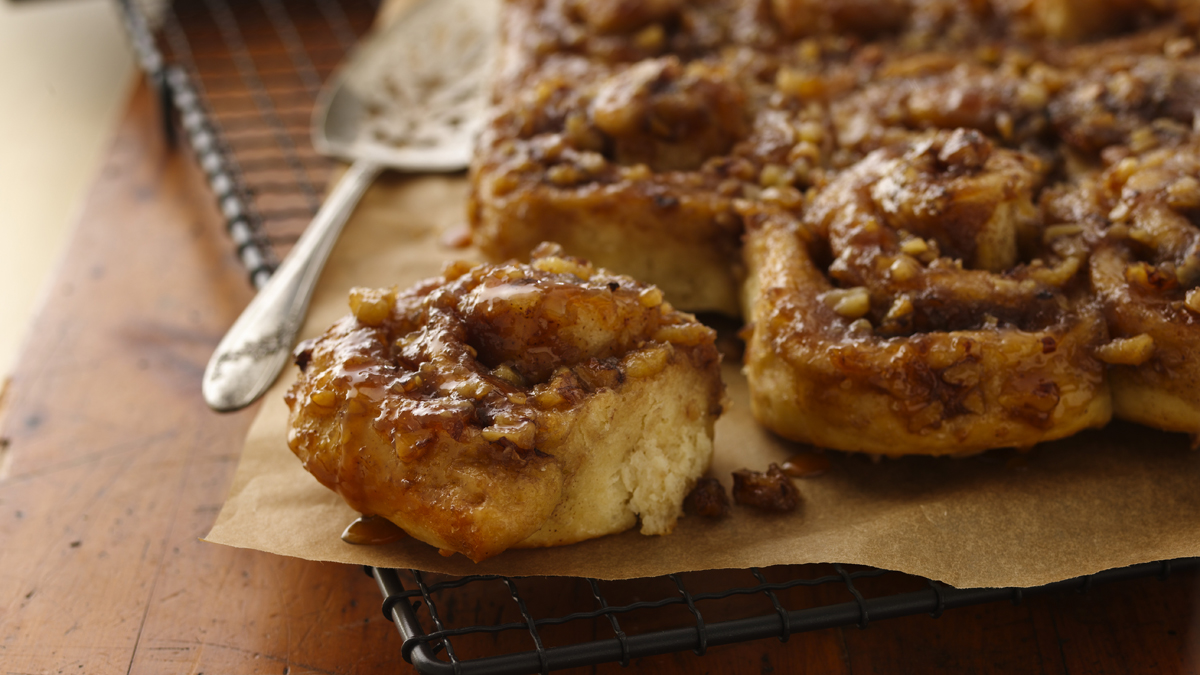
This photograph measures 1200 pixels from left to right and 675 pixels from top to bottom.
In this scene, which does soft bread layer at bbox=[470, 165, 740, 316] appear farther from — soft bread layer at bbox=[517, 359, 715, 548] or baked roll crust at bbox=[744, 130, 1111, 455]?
soft bread layer at bbox=[517, 359, 715, 548]

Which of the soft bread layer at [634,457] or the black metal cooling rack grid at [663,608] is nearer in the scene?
the black metal cooling rack grid at [663,608]

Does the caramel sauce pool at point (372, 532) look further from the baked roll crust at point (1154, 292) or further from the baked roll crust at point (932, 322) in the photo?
the baked roll crust at point (1154, 292)

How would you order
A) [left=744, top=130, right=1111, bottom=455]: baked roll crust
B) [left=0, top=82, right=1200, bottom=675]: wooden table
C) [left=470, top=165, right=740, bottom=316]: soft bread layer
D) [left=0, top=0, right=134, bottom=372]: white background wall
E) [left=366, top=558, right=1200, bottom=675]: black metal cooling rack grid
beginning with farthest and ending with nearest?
[left=0, top=0, right=134, bottom=372]: white background wall → [left=470, top=165, right=740, bottom=316]: soft bread layer → [left=744, top=130, right=1111, bottom=455]: baked roll crust → [left=0, top=82, right=1200, bottom=675]: wooden table → [left=366, top=558, right=1200, bottom=675]: black metal cooling rack grid

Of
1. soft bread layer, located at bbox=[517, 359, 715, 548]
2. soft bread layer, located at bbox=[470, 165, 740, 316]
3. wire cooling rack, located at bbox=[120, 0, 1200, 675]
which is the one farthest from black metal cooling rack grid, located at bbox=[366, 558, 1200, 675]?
soft bread layer, located at bbox=[470, 165, 740, 316]

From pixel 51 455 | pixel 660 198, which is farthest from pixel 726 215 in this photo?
pixel 51 455

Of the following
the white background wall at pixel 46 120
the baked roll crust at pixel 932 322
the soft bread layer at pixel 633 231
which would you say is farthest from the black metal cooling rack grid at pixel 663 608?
the white background wall at pixel 46 120

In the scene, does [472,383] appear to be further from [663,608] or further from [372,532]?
[663,608]
